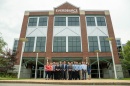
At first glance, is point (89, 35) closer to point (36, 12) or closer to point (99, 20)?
point (99, 20)

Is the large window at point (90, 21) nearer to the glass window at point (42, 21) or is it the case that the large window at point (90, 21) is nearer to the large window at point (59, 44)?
the large window at point (59, 44)

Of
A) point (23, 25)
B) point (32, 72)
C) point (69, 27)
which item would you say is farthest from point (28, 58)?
point (69, 27)

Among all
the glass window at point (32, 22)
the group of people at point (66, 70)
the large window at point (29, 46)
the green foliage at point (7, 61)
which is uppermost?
the glass window at point (32, 22)

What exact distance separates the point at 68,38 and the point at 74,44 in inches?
69.8

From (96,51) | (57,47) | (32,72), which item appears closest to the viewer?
(96,51)

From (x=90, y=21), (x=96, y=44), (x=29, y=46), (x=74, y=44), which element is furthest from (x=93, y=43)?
(x=29, y=46)

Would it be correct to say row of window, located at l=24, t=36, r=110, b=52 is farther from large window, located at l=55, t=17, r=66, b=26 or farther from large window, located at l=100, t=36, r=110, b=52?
large window, located at l=55, t=17, r=66, b=26

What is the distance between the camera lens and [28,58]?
29594 mm

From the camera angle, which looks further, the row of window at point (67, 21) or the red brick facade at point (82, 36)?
the row of window at point (67, 21)

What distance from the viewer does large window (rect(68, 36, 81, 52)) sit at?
29812 millimetres

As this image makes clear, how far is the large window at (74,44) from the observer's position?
29.8 m

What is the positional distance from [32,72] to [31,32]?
8.18 metres

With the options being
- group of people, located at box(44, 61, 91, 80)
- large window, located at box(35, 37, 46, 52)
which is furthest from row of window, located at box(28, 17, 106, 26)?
group of people, located at box(44, 61, 91, 80)

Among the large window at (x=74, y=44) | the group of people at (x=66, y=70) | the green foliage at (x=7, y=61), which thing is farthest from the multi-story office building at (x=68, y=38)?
the group of people at (x=66, y=70)
